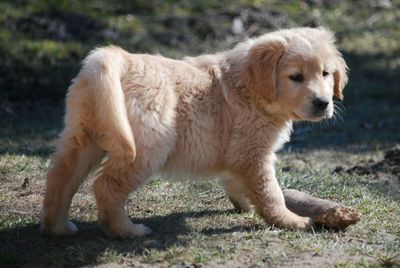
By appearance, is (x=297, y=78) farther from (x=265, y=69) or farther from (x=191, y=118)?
(x=191, y=118)

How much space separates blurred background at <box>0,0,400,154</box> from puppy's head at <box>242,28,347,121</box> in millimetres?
3404

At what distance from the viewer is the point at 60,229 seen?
5230 mm

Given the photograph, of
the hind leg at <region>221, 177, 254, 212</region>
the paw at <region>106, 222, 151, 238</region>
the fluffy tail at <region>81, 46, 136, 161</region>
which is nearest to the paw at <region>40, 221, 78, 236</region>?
the paw at <region>106, 222, 151, 238</region>

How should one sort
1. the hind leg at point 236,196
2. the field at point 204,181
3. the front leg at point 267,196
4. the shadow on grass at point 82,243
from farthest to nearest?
the hind leg at point 236,196 < the front leg at point 267,196 < the field at point 204,181 < the shadow on grass at point 82,243

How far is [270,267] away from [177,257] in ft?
2.00

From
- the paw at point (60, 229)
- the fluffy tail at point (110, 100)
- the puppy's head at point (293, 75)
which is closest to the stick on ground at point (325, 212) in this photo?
the puppy's head at point (293, 75)

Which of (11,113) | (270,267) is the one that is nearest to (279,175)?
(270,267)

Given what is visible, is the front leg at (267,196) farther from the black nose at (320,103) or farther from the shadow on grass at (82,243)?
the black nose at (320,103)

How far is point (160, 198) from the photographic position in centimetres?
618

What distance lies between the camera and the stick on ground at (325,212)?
17.5ft

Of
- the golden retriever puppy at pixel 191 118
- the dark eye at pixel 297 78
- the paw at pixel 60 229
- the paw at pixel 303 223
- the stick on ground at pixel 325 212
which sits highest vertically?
the dark eye at pixel 297 78

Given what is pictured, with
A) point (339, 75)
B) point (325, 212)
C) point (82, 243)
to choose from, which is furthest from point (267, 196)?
point (82, 243)

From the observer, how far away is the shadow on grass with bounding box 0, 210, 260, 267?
189 inches

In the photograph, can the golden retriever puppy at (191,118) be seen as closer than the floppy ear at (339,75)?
Yes
